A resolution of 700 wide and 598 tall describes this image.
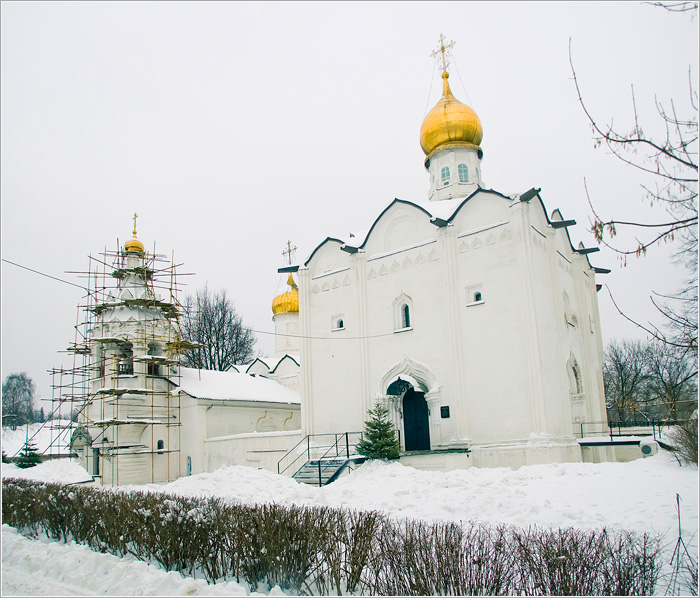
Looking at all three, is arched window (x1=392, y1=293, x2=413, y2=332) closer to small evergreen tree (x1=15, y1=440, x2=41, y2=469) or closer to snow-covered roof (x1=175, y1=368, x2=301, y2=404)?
snow-covered roof (x1=175, y1=368, x2=301, y2=404)

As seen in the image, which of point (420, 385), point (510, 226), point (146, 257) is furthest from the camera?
point (146, 257)

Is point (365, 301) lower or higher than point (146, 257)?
lower

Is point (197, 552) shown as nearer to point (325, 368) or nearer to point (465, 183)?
point (325, 368)

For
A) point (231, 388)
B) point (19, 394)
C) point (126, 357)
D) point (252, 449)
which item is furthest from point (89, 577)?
point (19, 394)

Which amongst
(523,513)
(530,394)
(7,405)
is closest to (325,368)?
(530,394)

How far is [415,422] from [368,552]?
12.6 metres

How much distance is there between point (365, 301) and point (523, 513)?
12199 mm

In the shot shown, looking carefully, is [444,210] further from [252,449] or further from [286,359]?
[286,359]

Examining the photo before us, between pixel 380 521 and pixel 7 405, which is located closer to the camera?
pixel 380 521

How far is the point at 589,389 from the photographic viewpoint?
62.7ft

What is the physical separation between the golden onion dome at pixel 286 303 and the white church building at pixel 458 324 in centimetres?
1213

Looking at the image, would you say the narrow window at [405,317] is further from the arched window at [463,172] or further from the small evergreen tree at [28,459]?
the small evergreen tree at [28,459]

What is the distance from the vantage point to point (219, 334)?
39.5m

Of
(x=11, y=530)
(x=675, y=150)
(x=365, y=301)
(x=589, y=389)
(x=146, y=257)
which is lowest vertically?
(x=11, y=530)
